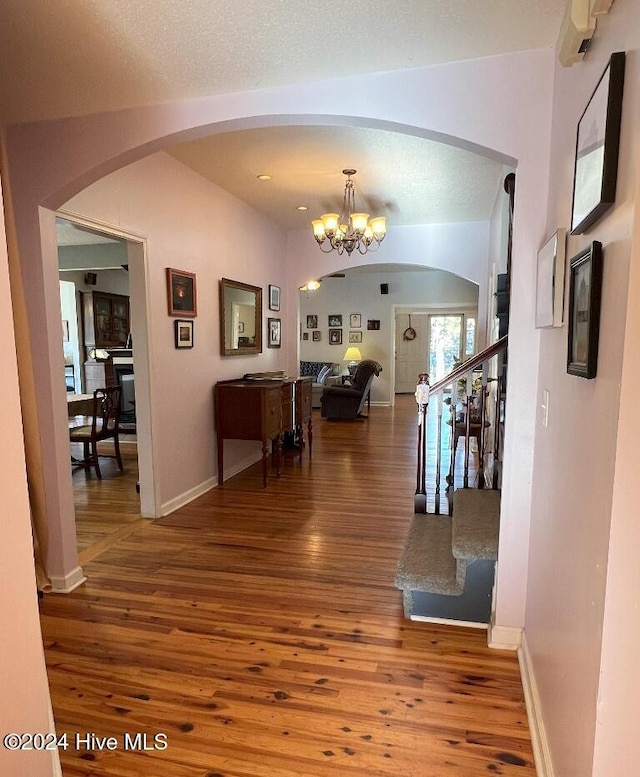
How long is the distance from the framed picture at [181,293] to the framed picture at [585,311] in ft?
9.95

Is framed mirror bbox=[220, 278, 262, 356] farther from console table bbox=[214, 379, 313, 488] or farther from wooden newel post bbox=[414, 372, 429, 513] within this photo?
wooden newel post bbox=[414, 372, 429, 513]

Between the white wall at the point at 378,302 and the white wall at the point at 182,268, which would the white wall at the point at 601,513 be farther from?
the white wall at the point at 378,302

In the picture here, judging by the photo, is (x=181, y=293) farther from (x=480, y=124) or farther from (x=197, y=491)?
(x=480, y=124)

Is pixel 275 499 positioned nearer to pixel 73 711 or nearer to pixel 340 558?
pixel 340 558

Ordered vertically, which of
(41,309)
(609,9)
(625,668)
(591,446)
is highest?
(609,9)

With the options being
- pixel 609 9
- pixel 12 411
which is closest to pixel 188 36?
pixel 609 9

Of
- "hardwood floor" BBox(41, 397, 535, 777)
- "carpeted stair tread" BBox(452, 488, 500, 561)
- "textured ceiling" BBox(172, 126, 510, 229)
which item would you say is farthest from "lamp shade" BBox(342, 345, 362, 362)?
"carpeted stair tread" BBox(452, 488, 500, 561)

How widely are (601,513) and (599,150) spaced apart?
2.75 feet

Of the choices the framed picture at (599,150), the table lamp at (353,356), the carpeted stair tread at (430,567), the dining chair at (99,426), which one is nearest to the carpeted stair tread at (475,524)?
the carpeted stair tread at (430,567)

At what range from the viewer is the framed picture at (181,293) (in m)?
3.68

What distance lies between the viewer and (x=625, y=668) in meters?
0.97

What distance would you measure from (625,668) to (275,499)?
10.9 ft

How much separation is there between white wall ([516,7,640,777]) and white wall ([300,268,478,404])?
29.2 feet

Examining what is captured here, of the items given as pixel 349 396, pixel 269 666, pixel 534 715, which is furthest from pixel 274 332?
pixel 534 715
